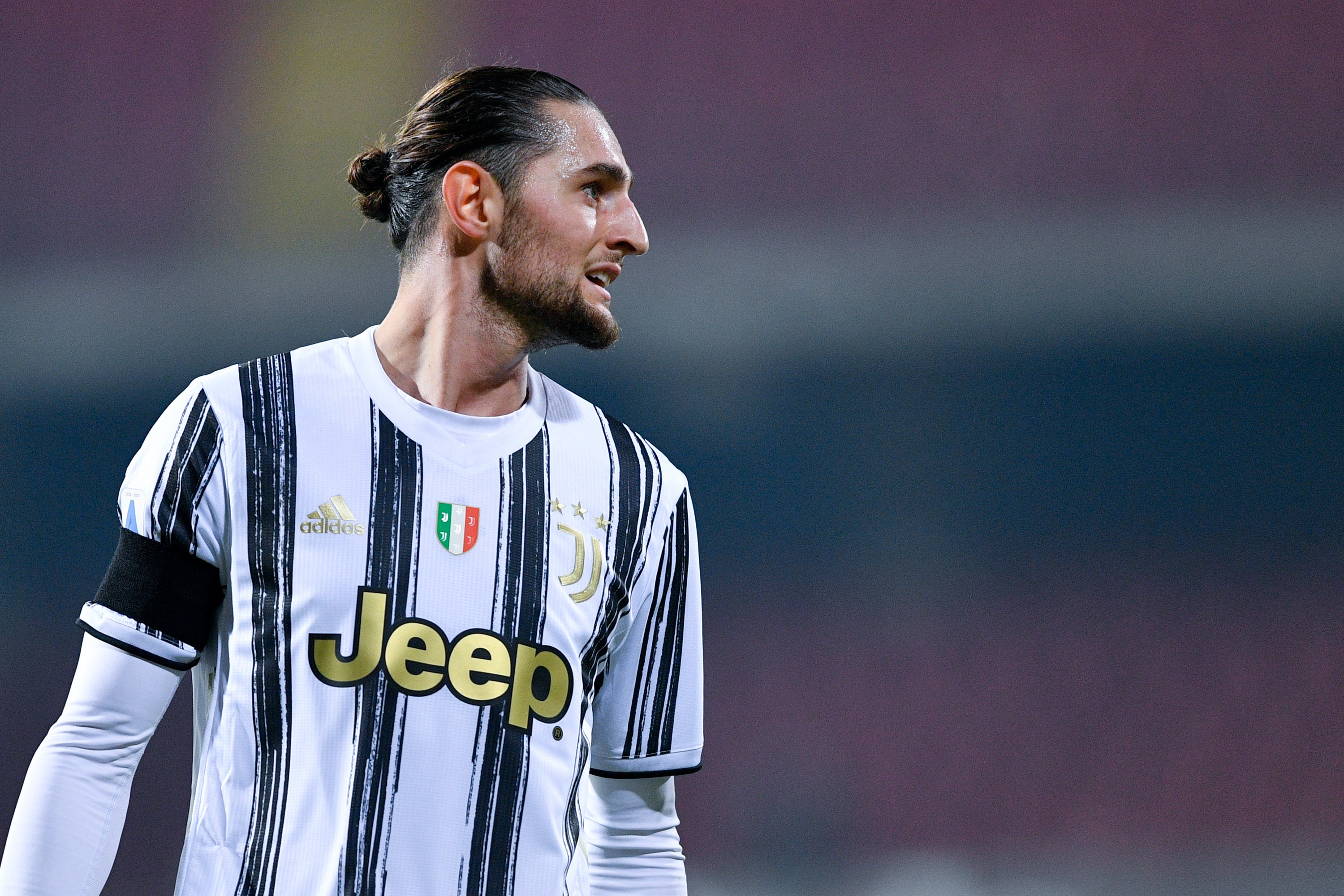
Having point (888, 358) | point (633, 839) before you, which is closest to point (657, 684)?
point (633, 839)

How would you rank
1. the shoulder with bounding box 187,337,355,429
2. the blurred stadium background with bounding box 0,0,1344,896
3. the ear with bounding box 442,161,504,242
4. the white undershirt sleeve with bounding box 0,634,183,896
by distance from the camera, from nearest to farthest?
the white undershirt sleeve with bounding box 0,634,183,896 < the shoulder with bounding box 187,337,355,429 < the ear with bounding box 442,161,504,242 < the blurred stadium background with bounding box 0,0,1344,896

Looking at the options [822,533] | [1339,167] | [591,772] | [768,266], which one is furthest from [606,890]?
[1339,167]

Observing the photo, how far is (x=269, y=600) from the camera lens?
1.02 metres

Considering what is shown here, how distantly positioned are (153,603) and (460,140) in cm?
50

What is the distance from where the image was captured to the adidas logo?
1.05 m

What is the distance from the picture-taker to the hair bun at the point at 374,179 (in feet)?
4.13

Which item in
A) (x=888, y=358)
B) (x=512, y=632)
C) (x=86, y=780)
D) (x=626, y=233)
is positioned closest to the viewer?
(x=86, y=780)

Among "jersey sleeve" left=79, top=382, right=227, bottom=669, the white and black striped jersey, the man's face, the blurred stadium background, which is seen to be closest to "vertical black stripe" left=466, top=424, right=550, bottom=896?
the white and black striped jersey

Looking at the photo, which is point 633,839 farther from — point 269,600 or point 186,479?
point 186,479

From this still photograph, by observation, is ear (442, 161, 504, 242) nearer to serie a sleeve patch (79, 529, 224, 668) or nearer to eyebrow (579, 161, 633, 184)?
eyebrow (579, 161, 633, 184)

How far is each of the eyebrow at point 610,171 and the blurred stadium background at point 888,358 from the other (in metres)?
0.73

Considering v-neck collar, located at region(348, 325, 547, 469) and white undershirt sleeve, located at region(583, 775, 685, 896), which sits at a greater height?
v-neck collar, located at region(348, 325, 547, 469)

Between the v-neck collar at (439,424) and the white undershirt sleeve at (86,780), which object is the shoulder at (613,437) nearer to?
the v-neck collar at (439,424)

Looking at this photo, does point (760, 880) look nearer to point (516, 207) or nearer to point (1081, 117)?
point (516, 207)
